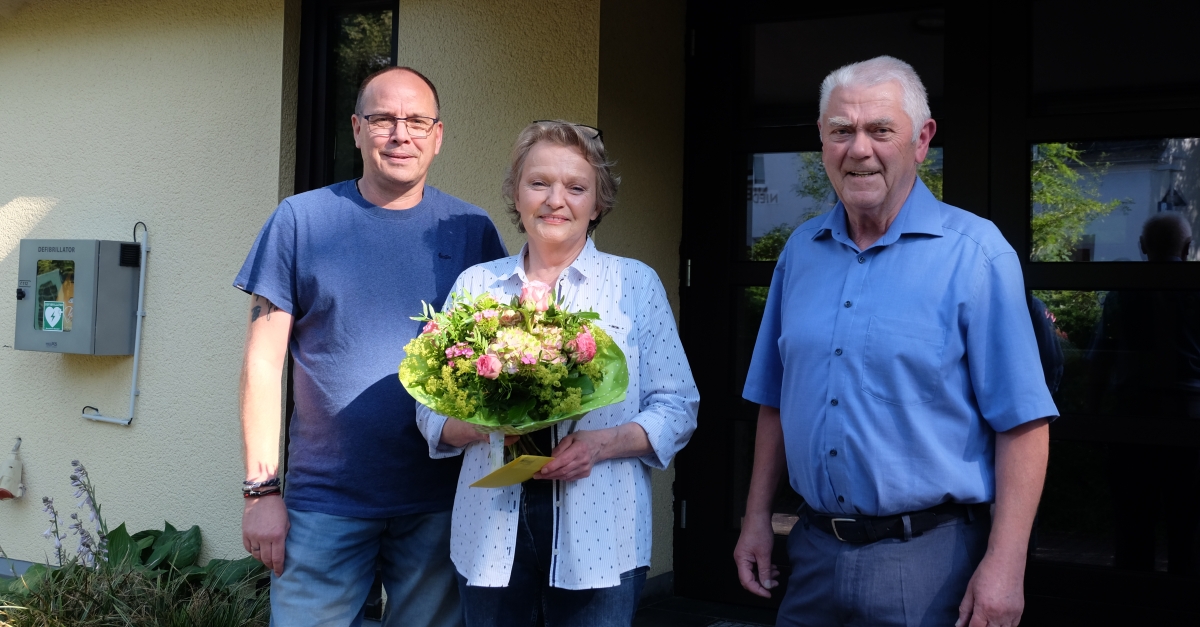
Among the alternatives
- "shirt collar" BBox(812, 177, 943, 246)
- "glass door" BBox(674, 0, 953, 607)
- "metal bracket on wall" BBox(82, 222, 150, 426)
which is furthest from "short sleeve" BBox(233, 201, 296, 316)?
"metal bracket on wall" BBox(82, 222, 150, 426)

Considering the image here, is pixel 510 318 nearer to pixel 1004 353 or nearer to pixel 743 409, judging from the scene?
pixel 1004 353

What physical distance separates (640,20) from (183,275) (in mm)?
2709

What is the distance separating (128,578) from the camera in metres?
4.33

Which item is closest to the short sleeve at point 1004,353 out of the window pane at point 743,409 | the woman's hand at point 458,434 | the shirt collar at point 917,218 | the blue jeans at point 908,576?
the shirt collar at point 917,218

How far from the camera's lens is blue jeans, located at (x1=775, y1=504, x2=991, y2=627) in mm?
2133

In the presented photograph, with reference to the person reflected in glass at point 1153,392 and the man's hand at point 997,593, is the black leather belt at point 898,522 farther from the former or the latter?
the person reflected in glass at point 1153,392

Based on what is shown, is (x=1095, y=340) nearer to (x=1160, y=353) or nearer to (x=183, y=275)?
(x=1160, y=353)

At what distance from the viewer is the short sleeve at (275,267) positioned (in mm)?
2666

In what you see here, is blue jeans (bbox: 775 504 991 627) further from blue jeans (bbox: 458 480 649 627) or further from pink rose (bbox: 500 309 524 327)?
pink rose (bbox: 500 309 524 327)

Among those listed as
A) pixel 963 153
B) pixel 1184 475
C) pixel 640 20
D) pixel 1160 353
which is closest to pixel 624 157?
pixel 640 20

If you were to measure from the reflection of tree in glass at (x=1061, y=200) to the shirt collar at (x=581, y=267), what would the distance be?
7.81 ft

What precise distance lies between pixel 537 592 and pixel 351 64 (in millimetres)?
3318

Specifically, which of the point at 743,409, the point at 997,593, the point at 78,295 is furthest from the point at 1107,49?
the point at 78,295

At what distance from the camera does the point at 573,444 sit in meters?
2.26
